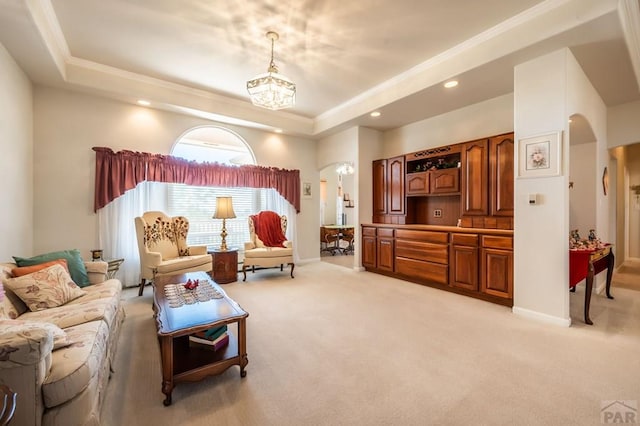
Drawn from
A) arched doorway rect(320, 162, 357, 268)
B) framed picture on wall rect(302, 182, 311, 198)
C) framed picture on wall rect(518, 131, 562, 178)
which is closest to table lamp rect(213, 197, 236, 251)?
framed picture on wall rect(302, 182, 311, 198)

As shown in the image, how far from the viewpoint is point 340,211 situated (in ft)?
31.1

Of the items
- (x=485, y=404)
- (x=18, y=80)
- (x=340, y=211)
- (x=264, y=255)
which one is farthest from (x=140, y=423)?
(x=340, y=211)

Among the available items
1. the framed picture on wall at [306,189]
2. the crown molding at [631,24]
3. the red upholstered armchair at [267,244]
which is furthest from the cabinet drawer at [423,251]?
the crown molding at [631,24]

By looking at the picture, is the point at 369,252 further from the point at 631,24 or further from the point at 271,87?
the point at 631,24

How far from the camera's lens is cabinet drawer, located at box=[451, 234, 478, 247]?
12.1 ft

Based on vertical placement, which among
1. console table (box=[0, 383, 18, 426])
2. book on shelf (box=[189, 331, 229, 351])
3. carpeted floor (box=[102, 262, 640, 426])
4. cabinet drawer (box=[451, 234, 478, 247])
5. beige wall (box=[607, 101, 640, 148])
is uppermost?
beige wall (box=[607, 101, 640, 148])

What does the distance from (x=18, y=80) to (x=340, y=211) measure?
7.71m

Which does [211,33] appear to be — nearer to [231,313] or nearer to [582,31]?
[231,313]

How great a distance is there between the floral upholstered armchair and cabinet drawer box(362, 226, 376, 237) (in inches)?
112

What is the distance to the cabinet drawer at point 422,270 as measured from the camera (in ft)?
13.4

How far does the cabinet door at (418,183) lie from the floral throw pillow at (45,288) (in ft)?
15.1

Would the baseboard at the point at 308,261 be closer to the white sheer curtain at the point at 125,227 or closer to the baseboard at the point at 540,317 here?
the white sheer curtain at the point at 125,227

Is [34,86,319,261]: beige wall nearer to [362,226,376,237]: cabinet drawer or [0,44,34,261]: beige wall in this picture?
[0,44,34,261]: beige wall

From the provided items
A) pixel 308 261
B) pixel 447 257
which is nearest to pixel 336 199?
pixel 308 261
